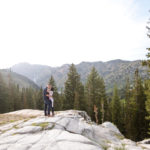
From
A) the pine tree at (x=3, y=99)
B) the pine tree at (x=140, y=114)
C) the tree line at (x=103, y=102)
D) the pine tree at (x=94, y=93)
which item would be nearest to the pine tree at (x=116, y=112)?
the tree line at (x=103, y=102)

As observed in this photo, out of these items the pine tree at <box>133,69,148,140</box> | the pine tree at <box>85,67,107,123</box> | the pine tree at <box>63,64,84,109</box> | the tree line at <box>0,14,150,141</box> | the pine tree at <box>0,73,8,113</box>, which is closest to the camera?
the pine tree at <box>133,69,148,140</box>

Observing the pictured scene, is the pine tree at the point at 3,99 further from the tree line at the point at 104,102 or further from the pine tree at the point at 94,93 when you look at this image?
the pine tree at the point at 94,93

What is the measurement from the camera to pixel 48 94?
11953 mm

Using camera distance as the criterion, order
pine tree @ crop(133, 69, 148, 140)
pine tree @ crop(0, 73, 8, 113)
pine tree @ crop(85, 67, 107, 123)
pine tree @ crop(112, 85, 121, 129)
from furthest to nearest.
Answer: pine tree @ crop(0, 73, 8, 113) → pine tree @ crop(112, 85, 121, 129) → pine tree @ crop(85, 67, 107, 123) → pine tree @ crop(133, 69, 148, 140)

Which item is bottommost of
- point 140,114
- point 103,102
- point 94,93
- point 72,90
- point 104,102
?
point 140,114

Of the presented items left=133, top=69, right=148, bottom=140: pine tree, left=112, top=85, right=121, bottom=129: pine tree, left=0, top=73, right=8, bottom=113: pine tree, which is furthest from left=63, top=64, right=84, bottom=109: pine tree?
left=0, top=73, right=8, bottom=113: pine tree

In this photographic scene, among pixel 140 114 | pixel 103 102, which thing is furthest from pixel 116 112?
pixel 140 114

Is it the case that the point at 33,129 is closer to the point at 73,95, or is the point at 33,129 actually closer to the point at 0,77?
the point at 73,95

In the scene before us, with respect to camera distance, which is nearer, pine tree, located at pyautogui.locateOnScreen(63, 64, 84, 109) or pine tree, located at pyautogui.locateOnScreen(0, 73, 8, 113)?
pine tree, located at pyautogui.locateOnScreen(63, 64, 84, 109)

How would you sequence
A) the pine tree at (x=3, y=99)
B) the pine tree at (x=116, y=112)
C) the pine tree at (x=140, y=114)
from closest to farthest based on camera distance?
the pine tree at (x=140, y=114)
the pine tree at (x=116, y=112)
the pine tree at (x=3, y=99)

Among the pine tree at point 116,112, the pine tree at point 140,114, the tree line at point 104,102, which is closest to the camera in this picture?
the pine tree at point 140,114

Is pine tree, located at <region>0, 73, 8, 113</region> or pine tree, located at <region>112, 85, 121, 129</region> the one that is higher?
pine tree, located at <region>0, 73, 8, 113</region>

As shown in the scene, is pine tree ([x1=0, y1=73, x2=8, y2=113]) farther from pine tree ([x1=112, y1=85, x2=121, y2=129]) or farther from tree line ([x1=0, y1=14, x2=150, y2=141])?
pine tree ([x1=112, y1=85, x2=121, y2=129])

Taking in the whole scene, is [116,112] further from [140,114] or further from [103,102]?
[140,114]
